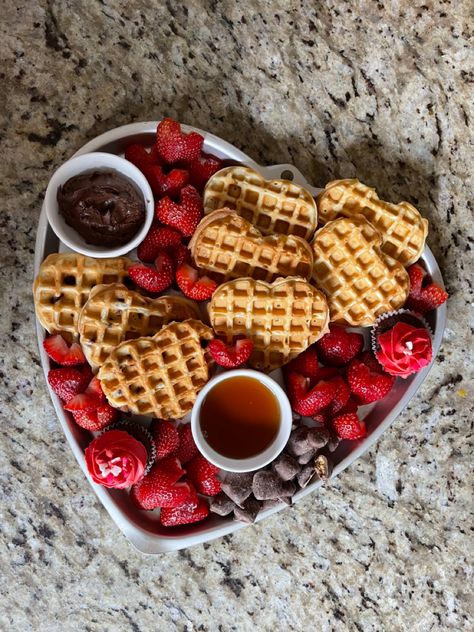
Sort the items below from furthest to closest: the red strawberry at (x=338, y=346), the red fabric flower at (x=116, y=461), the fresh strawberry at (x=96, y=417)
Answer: the red strawberry at (x=338, y=346) → the fresh strawberry at (x=96, y=417) → the red fabric flower at (x=116, y=461)

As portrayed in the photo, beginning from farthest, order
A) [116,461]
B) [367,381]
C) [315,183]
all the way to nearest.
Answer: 1. [315,183]
2. [367,381]
3. [116,461]

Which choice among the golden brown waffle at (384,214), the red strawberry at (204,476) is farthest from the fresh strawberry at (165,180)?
the red strawberry at (204,476)

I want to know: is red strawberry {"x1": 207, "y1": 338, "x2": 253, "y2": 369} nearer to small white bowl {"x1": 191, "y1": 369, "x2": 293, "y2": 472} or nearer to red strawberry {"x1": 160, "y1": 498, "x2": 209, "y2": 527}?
small white bowl {"x1": 191, "y1": 369, "x2": 293, "y2": 472}

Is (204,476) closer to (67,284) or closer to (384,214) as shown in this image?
(67,284)

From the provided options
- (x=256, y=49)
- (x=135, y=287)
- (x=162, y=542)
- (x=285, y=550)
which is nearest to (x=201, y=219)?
(x=135, y=287)

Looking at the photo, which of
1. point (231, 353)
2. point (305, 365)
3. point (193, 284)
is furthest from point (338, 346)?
point (193, 284)

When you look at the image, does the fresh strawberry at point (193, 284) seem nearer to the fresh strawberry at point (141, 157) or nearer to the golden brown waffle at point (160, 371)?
the golden brown waffle at point (160, 371)
